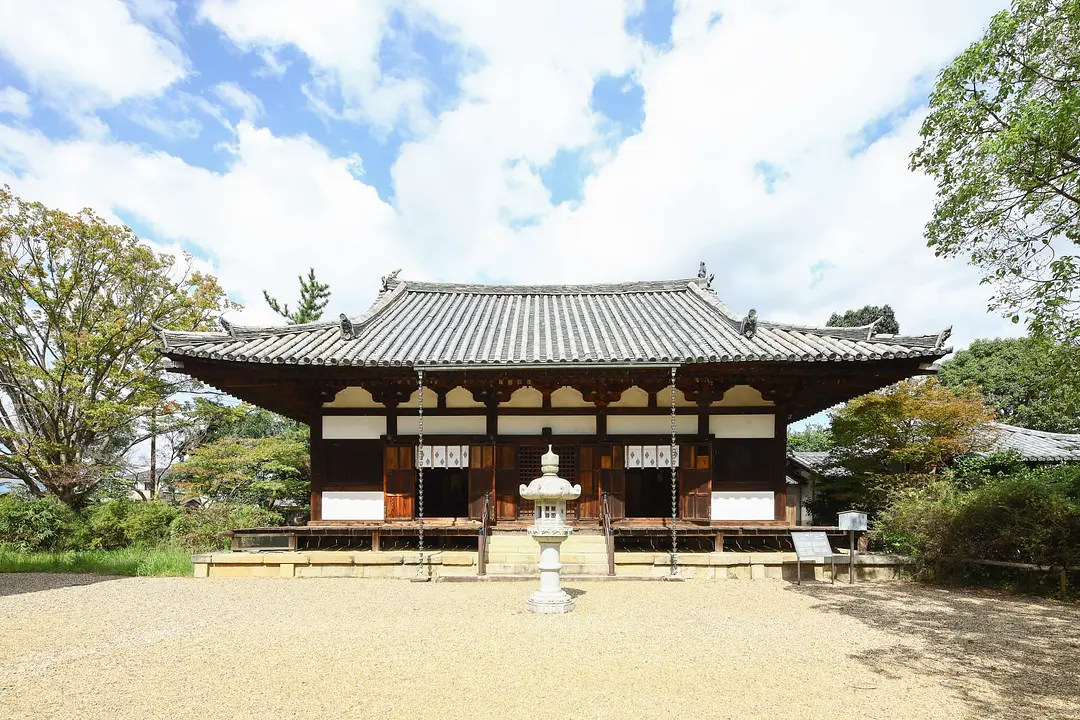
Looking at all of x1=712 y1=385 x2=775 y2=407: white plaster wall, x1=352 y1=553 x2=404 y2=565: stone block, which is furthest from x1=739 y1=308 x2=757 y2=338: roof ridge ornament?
x1=352 y1=553 x2=404 y2=565: stone block

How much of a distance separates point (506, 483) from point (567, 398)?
220 cm

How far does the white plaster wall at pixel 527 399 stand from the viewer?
39.3ft

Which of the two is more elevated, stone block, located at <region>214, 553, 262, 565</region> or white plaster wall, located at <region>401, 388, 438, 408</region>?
white plaster wall, located at <region>401, 388, 438, 408</region>

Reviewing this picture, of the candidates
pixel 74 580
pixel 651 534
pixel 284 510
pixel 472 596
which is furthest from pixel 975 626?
pixel 284 510

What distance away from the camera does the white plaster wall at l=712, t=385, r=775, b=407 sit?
11625 mm

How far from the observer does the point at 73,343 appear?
48.4 feet

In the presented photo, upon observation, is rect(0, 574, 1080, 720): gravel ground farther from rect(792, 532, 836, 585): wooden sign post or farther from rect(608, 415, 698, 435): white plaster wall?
rect(608, 415, 698, 435): white plaster wall

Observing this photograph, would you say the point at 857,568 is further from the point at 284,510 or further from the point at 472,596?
the point at 284,510

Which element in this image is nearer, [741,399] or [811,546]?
[811,546]

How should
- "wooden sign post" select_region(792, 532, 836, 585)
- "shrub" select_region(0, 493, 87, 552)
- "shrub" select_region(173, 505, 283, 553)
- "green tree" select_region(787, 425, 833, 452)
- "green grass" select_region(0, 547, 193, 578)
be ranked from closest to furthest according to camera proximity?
"wooden sign post" select_region(792, 532, 836, 585) → "green grass" select_region(0, 547, 193, 578) → "shrub" select_region(0, 493, 87, 552) → "shrub" select_region(173, 505, 283, 553) → "green tree" select_region(787, 425, 833, 452)

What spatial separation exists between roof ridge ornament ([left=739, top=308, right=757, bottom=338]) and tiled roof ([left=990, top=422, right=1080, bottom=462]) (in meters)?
11.2

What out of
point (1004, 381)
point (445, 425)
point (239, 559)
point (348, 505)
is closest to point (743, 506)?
point (445, 425)

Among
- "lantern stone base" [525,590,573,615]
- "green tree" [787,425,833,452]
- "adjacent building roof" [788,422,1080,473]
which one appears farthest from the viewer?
"green tree" [787,425,833,452]

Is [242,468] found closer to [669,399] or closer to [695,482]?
[669,399]
